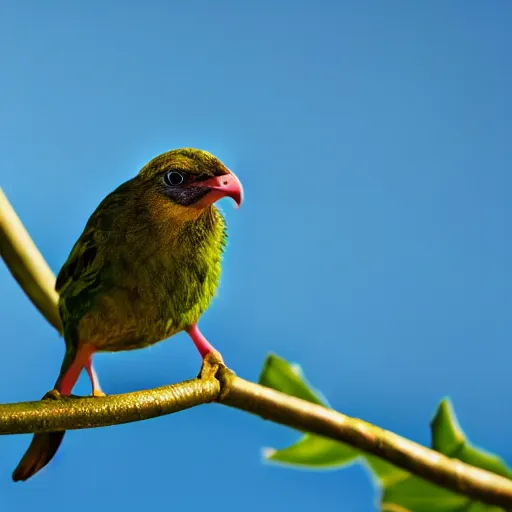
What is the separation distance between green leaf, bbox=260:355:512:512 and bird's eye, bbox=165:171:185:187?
6.4 inches

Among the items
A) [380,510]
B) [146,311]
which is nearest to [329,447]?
[380,510]

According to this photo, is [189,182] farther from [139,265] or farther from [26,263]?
[26,263]

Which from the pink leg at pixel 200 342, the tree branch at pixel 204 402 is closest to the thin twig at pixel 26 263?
the tree branch at pixel 204 402

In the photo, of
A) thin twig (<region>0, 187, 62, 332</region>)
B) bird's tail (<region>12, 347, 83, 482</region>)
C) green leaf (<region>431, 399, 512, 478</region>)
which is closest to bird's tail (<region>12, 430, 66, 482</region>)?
bird's tail (<region>12, 347, 83, 482</region>)

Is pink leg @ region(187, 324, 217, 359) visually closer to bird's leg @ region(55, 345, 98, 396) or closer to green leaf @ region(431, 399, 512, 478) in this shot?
bird's leg @ region(55, 345, 98, 396)

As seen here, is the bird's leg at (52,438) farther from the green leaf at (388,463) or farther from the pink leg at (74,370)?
the green leaf at (388,463)

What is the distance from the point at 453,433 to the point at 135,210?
0.79 feet

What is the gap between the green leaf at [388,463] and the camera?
426mm

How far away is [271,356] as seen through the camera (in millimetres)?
439

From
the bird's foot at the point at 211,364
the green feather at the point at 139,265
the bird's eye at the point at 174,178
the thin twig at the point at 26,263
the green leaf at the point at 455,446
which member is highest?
the thin twig at the point at 26,263

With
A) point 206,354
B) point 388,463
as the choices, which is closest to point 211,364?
point 206,354

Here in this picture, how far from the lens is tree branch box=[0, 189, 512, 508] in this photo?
0.87 ft

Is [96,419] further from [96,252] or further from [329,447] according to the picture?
[329,447]

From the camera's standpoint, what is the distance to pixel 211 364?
34cm
